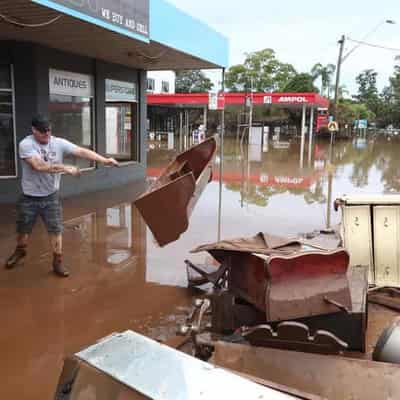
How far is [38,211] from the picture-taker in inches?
221

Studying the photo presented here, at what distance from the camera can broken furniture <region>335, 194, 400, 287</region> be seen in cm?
514

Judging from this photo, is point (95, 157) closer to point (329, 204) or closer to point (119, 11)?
point (119, 11)

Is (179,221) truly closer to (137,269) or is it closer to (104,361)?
(137,269)

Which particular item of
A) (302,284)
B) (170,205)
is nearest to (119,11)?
(170,205)

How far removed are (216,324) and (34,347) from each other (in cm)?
156

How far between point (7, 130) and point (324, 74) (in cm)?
7110

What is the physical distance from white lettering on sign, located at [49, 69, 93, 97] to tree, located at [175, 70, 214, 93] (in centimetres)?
7828

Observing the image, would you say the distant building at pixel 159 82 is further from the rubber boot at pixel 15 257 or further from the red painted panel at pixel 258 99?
the rubber boot at pixel 15 257

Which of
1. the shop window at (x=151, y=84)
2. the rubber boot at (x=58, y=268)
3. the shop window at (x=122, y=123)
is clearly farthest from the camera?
the shop window at (x=151, y=84)

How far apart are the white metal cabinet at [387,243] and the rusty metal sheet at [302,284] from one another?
1.78m

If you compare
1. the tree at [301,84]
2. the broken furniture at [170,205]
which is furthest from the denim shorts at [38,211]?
the tree at [301,84]

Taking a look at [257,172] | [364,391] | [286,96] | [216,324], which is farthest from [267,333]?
[286,96]

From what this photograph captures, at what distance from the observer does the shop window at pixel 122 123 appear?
13328 millimetres

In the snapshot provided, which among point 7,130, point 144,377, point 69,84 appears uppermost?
point 69,84
